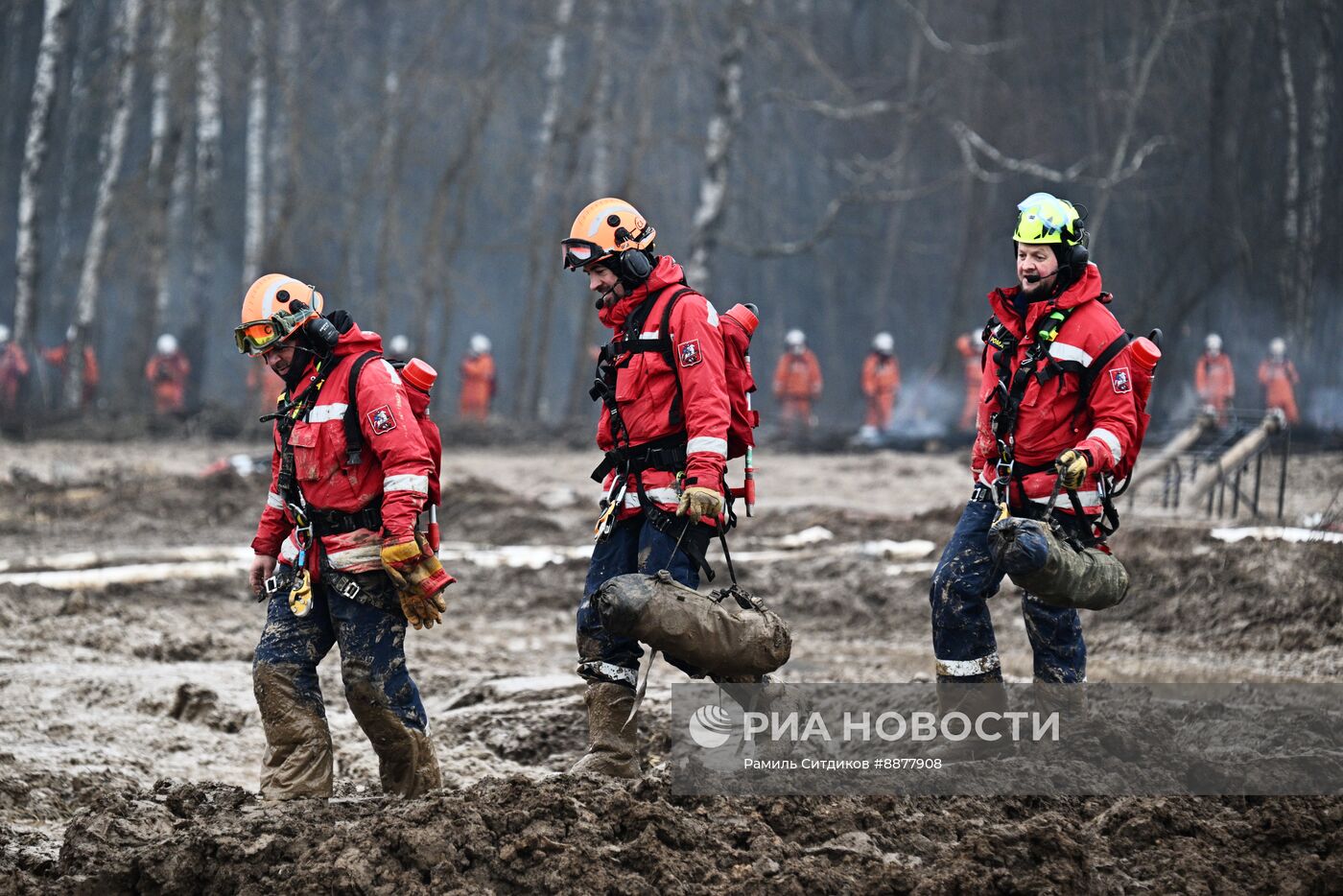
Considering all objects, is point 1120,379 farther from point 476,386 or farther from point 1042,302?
point 476,386

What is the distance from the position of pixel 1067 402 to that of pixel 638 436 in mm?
1647

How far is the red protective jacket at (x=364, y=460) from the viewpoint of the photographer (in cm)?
546

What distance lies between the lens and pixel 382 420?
5.50 metres

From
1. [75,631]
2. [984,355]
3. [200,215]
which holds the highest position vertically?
[200,215]

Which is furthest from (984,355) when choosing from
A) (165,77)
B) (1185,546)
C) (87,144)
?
(87,144)

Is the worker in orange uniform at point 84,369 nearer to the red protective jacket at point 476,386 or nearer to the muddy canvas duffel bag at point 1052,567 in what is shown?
the red protective jacket at point 476,386

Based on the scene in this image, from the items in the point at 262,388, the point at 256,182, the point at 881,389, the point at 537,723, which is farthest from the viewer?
the point at 256,182

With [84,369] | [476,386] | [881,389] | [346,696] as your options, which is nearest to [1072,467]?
[346,696]

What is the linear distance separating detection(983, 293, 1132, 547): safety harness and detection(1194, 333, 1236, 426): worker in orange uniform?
16.6 meters

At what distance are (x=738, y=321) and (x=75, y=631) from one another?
17.9ft

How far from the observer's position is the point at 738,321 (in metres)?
6.07

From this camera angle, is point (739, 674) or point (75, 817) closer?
point (75, 817)

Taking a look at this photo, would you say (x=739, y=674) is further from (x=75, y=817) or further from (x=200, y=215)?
(x=200, y=215)

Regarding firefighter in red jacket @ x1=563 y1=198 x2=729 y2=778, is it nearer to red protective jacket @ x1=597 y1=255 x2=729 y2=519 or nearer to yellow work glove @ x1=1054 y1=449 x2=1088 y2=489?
red protective jacket @ x1=597 y1=255 x2=729 y2=519
